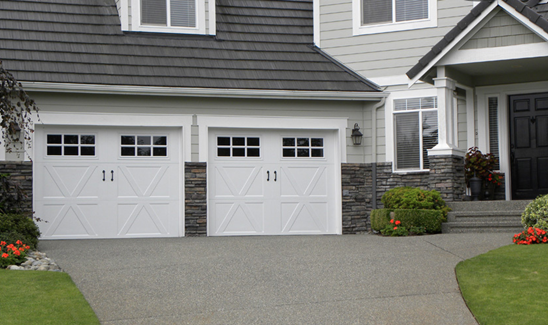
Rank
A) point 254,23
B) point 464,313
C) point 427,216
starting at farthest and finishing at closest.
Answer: point 254,23
point 427,216
point 464,313

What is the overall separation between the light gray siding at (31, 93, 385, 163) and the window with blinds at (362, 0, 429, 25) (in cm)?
175

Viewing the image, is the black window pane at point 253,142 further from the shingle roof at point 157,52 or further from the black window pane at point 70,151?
the black window pane at point 70,151

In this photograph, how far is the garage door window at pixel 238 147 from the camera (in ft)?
43.0

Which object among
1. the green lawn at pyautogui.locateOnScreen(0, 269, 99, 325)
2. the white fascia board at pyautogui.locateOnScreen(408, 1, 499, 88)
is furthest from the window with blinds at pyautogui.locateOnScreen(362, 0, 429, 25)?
the green lawn at pyautogui.locateOnScreen(0, 269, 99, 325)

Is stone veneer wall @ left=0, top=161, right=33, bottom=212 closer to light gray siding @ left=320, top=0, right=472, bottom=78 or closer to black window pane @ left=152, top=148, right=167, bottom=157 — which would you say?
black window pane @ left=152, top=148, right=167, bottom=157

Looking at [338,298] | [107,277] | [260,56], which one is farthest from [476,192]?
[107,277]

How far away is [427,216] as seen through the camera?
11.2 m

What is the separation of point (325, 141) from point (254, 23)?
3079 mm

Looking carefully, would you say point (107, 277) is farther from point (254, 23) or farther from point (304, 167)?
point (254, 23)

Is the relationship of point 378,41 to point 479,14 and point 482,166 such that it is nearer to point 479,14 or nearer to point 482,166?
point 479,14

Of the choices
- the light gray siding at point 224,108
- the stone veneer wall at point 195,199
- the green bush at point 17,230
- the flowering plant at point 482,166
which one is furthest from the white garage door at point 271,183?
the green bush at point 17,230

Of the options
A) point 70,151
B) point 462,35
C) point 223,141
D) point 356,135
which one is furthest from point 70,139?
point 462,35

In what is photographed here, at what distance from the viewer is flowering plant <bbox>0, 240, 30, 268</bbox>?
8.09 metres

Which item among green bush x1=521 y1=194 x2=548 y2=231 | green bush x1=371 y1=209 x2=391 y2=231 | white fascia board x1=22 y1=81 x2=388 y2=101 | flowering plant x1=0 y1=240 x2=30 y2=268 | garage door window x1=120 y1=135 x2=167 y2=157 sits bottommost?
flowering plant x1=0 y1=240 x2=30 y2=268
